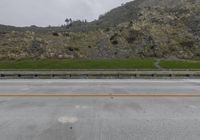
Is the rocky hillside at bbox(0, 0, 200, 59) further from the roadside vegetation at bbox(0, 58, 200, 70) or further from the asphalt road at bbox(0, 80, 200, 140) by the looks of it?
the asphalt road at bbox(0, 80, 200, 140)

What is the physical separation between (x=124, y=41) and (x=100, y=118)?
64.5 metres

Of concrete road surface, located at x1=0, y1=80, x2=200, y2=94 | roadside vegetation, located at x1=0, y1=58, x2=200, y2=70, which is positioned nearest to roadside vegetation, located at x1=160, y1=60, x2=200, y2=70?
roadside vegetation, located at x1=0, y1=58, x2=200, y2=70

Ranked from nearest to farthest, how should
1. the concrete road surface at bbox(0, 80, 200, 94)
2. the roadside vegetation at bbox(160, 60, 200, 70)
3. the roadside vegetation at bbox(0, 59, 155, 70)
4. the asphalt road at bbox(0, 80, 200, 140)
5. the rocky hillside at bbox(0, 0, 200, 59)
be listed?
the asphalt road at bbox(0, 80, 200, 140) → the concrete road surface at bbox(0, 80, 200, 94) → the roadside vegetation at bbox(160, 60, 200, 70) → the roadside vegetation at bbox(0, 59, 155, 70) → the rocky hillside at bbox(0, 0, 200, 59)

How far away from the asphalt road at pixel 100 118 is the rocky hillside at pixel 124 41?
55.9 metres

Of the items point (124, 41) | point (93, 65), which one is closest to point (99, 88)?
point (93, 65)

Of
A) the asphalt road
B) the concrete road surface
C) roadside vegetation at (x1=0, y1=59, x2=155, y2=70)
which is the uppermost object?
the asphalt road

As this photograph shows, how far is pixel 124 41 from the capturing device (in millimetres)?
71875

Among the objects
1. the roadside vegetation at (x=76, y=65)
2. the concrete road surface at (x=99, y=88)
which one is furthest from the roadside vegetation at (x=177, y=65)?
the concrete road surface at (x=99, y=88)

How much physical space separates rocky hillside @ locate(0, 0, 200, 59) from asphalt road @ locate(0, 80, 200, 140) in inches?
2202

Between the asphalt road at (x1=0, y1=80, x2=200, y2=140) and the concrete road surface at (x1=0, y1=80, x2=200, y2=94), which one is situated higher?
the asphalt road at (x1=0, y1=80, x2=200, y2=140)

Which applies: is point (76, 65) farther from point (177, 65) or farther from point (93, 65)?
point (177, 65)

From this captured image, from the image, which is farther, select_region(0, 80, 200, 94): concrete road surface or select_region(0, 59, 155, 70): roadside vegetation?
select_region(0, 59, 155, 70): roadside vegetation

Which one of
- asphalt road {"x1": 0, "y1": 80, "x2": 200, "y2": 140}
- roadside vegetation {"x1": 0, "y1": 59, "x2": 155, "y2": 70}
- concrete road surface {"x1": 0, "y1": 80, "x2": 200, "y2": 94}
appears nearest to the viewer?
asphalt road {"x1": 0, "y1": 80, "x2": 200, "y2": 140}

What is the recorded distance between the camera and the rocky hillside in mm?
67688
